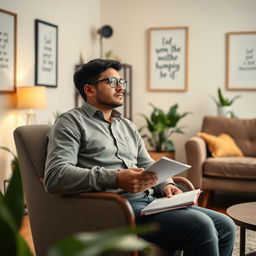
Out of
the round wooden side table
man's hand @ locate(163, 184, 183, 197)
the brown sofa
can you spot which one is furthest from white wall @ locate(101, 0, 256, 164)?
man's hand @ locate(163, 184, 183, 197)

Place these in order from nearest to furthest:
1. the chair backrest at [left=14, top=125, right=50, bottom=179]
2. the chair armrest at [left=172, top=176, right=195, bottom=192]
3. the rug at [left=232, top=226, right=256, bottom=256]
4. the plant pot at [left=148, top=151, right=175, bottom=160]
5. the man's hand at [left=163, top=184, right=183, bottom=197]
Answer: the chair backrest at [left=14, top=125, right=50, bottom=179], the man's hand at [left=163, top=184, right=183, bottom=197], the chair armrest at [left=172, top=176, right=195, bottom=192], the rug at [left=232, top=226, right=256, bottom=256], the plant pot at [left=148, top=151, right=175, bottom=160]

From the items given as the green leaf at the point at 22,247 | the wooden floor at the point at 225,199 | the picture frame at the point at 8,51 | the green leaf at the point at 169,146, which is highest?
the picture frame at the point at 8,51

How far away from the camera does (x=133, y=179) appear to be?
179 centimetres

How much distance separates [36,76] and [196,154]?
157cm

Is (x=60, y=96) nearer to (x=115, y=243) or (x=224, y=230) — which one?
(x=224, y=230)

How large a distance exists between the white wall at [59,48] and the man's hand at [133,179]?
2.05m

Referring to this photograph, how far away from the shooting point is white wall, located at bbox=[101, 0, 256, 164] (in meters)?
5.04

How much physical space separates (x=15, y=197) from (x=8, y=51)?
320 cm

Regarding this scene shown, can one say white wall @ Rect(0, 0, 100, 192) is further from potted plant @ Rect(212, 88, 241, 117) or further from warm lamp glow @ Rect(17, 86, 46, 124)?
potted plant @ Rect(212, 88, 241, 117)

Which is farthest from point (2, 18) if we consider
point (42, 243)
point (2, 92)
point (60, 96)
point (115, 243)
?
point (115, 243)

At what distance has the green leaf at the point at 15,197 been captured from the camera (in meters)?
0.66

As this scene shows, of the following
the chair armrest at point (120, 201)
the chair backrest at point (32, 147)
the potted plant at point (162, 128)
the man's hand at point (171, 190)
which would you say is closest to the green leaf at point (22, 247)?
the chair armrest at point (120, 201)

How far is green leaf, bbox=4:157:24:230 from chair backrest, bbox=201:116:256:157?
412cm

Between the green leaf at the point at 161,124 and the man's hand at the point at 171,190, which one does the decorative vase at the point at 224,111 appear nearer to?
the green leaf at the point at 161,124
